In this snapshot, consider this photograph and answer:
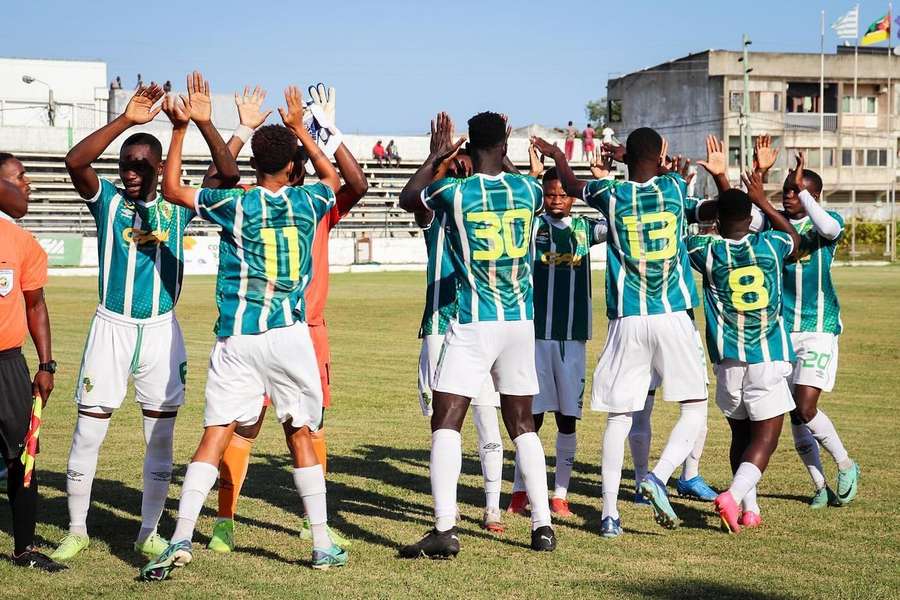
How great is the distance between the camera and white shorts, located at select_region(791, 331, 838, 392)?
28.9ft

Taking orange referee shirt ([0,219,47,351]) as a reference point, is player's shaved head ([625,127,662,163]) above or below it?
above

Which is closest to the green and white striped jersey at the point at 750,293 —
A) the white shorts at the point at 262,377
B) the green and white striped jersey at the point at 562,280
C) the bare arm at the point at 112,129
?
the green and white striped jersey at the point at 562,280

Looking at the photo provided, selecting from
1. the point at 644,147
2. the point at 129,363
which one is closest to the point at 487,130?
the point at 644,147

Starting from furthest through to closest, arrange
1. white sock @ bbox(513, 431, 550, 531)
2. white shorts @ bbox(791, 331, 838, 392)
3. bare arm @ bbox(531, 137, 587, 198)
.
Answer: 1. white shorts @ bbox(791, 331, 838, 392)
2. bare arm @ bbox(531, 137, 587, 198)
3. white sock @ bbox(513, 431, 550, 531)

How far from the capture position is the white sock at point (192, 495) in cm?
638

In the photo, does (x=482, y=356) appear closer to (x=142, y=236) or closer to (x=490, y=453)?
(x=490, y=453)

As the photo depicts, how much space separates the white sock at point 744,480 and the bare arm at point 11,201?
4.90 m

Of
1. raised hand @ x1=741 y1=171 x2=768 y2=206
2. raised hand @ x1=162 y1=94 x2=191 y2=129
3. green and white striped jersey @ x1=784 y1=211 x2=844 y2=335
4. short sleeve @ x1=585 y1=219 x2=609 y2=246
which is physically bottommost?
green and white striped jersey @ x1=784 y1=211 x2=844 y2=335

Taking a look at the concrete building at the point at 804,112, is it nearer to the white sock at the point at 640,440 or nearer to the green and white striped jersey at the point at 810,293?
the green and white striped jersey at the point at 810,293

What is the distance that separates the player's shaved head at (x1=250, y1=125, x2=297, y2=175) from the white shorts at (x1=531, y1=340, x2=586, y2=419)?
2847 millimetres

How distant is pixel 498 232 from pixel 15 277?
290cm

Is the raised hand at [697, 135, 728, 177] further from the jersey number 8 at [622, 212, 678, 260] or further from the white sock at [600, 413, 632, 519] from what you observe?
the white sock at [600, 413, 632, 519]

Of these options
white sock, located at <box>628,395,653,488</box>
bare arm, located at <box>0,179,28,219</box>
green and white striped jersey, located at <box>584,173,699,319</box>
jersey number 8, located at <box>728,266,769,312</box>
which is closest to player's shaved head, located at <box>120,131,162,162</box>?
bare arm, located at <box>0,179,28,219</box>

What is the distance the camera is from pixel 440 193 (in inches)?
281
